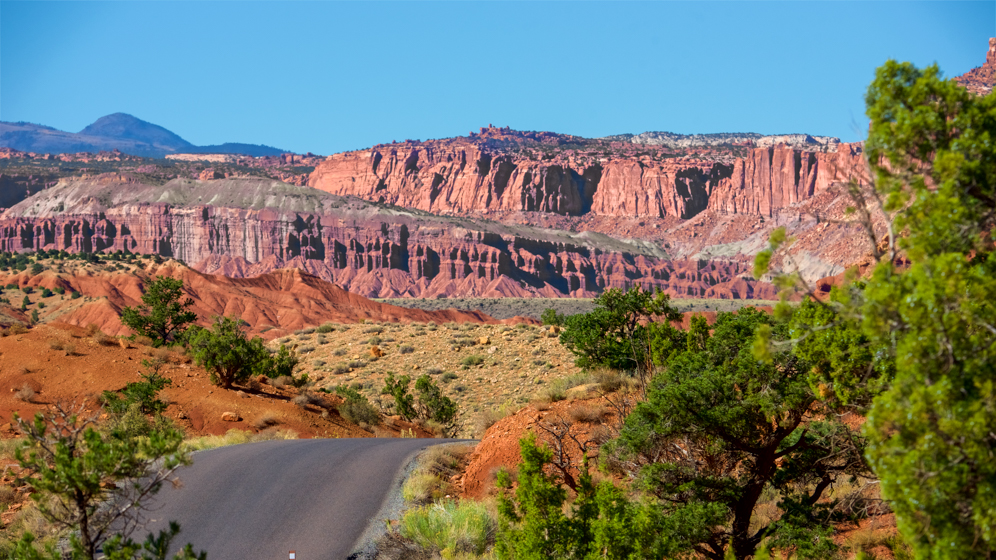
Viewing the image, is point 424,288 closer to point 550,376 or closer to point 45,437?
point 550,376

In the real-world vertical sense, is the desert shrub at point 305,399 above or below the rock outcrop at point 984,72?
below

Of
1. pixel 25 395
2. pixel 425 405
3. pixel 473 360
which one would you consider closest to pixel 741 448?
pixel 25 395

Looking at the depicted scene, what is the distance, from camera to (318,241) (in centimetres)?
16150

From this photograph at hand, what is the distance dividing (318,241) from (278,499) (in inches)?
6033

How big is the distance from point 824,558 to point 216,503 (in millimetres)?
9184

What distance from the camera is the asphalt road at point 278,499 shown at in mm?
10789

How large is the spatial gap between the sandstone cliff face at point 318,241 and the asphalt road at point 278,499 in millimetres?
136786

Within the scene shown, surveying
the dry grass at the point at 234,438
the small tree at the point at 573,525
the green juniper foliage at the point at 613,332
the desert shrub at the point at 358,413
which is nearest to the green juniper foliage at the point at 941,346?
the small tree at the point at 573,525

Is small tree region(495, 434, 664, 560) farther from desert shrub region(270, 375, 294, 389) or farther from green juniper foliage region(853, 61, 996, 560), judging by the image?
desert shrub region(270, 375, 294, 389)

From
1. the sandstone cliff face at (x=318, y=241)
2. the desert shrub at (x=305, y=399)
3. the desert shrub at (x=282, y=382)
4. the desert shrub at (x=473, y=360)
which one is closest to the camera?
the desert shrub at (x=305, y=399)

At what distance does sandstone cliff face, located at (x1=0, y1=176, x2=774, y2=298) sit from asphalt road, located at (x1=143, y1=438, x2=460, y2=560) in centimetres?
13679

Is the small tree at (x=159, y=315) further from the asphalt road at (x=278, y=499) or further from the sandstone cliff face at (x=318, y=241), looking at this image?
the sandstone cliff face at (x=318, y=241)

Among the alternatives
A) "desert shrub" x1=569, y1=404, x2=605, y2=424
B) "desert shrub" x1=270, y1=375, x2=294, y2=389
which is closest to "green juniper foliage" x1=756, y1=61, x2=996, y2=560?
"desert shrub" x1=569, y1=404, x2=605, y2=424

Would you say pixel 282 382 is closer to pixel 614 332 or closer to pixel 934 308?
pixel 614 332
